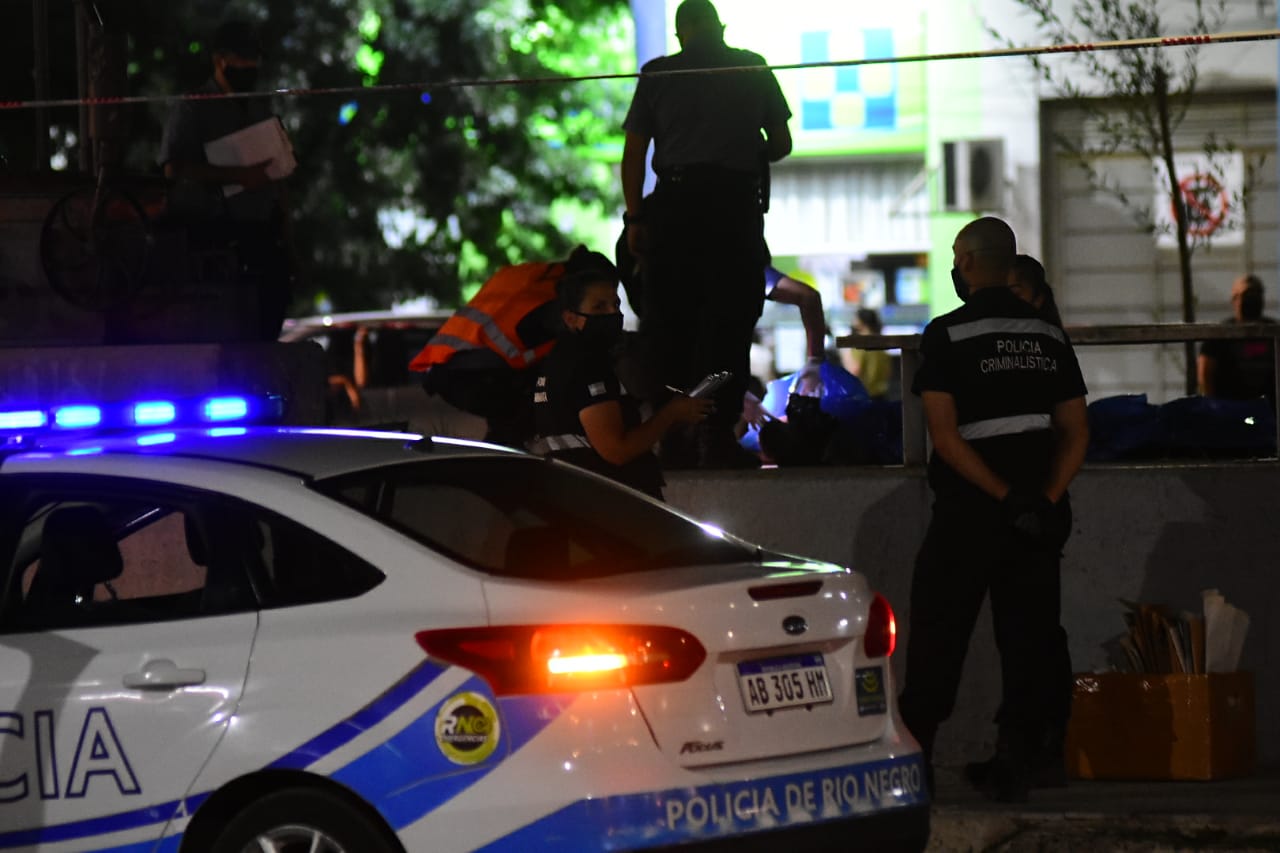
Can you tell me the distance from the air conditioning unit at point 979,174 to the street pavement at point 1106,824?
12151 mm

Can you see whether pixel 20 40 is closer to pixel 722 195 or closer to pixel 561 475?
pixel 722 195

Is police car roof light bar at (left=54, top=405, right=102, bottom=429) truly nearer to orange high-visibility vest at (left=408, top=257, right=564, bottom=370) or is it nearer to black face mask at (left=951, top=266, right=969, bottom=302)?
orange high-visibility vest at (left=408, top=257, right=564, bottom=370)

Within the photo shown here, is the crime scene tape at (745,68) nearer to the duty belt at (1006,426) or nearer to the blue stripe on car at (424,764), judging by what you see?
the duty belt at (1006,426)

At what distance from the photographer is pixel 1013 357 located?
692cm

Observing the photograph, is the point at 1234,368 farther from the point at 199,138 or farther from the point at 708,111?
the point at 199,138

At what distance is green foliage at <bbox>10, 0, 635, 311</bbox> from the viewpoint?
73.6 feet

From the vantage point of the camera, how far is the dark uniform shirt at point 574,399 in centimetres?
697

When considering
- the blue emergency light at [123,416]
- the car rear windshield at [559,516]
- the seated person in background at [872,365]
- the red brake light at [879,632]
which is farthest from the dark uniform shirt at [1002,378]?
the seated person in background at [872,365]

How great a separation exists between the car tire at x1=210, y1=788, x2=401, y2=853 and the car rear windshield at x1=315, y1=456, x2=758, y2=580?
0.68m

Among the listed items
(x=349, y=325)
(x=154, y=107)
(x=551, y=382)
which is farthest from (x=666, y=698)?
(x=154, y=107)

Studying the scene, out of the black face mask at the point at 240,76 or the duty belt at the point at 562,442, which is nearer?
the duty belt at the point at 562,442

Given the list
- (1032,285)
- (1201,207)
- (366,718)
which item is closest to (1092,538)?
(1032,285)

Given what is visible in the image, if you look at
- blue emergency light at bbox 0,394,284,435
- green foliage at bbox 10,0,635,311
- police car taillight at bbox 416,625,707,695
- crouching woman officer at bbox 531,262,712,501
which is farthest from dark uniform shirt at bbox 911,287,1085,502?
green foliage at bbox 10,0,635,311

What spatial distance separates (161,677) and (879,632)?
1.70 metres
